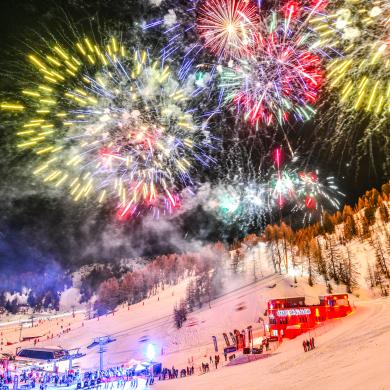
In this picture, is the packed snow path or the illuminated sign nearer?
the packed snow path

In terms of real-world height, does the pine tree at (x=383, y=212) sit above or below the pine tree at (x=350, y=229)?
above

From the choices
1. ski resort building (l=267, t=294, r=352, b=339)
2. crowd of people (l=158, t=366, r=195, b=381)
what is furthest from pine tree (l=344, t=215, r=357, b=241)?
crowd of people (l=158, t=366, r=195, b=381)

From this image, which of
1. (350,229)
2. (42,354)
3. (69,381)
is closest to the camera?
(69,381)

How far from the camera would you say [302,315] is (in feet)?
174

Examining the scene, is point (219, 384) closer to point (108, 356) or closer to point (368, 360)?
point (368, 360)

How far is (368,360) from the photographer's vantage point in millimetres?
21703

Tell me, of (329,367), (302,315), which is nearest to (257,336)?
(302,315)

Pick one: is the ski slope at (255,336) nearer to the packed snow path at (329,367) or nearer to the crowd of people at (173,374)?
the packed snow path at (329,367)

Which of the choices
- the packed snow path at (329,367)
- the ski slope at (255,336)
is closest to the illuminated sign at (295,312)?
the ski slope at (255,336)

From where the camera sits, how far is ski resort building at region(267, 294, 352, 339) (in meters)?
51.6

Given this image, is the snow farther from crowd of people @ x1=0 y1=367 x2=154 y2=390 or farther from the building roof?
the building roof

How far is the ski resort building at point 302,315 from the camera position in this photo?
169 ft

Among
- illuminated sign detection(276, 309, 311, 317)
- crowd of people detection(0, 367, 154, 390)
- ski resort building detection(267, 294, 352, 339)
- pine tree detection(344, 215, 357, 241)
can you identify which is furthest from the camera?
pine tree detection(344, 215, 357, 241)

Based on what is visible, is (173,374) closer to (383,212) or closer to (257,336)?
(257,336)
